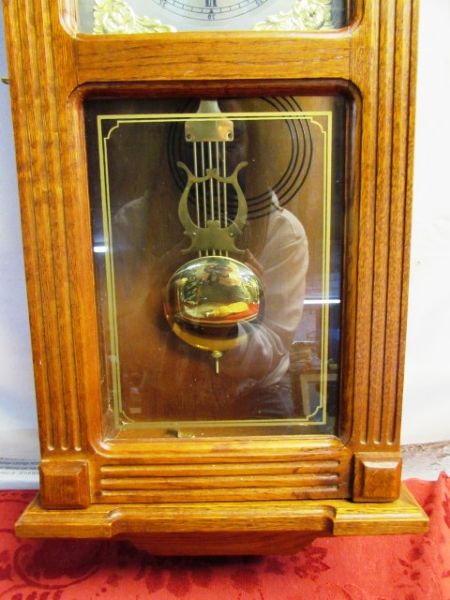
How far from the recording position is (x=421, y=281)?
0.94 m

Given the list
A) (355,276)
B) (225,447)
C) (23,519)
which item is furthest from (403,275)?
(23,519)

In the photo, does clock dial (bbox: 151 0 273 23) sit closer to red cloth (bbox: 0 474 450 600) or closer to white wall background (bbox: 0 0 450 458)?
white wall background (bbox: 0 0 450 458)

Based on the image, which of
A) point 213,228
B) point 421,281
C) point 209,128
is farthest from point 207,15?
point 421,281

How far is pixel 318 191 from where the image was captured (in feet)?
2.06

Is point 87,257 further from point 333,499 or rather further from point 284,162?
point 333,499

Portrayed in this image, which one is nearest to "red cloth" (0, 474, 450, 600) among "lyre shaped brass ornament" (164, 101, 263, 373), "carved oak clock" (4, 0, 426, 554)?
"carved oak clock" (4, 0, 426, 554)

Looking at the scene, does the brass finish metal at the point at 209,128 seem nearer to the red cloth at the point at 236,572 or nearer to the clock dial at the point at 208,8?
the clock dial at the point at 208,8

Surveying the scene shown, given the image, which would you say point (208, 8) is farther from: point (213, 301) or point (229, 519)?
point (229, 519)

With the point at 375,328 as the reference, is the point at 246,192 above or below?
above

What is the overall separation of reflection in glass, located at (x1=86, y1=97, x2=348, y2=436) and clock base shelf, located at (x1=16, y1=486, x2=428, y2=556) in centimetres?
10

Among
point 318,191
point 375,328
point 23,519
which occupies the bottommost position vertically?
point 23,519

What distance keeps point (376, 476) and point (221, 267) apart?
325 mm

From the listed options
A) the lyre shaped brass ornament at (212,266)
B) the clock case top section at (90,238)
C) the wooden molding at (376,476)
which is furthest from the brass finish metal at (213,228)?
the wooden molding at (376,476)

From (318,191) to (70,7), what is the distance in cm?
36
